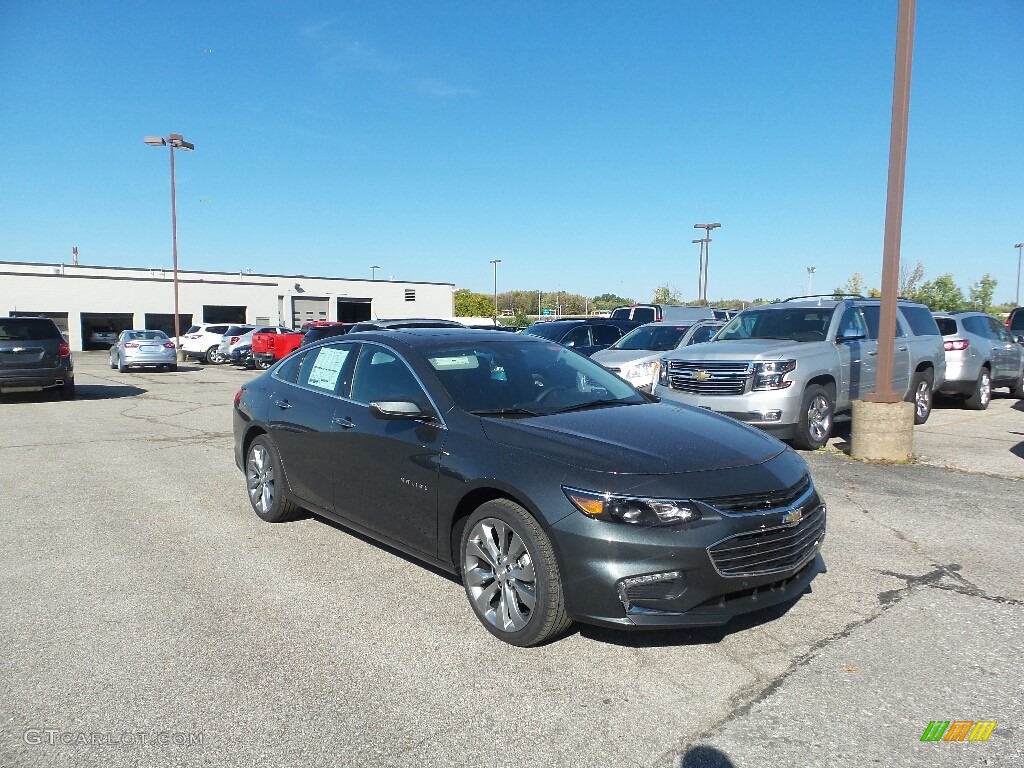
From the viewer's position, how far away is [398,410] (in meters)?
A: 4.38

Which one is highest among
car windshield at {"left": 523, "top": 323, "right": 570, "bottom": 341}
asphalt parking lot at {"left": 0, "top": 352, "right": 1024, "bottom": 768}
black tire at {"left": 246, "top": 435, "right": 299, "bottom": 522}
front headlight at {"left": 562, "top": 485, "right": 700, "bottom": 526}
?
car windshield at {"left": 523, "top": 323, "right": 570, "bottom": 341}

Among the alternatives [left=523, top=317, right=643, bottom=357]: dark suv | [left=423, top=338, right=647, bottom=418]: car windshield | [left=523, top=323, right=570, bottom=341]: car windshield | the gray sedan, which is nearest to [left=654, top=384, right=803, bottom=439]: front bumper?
[left=423, top=338, right=647, bottom=418]: car windshield

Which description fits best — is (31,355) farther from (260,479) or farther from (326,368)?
(326,368)

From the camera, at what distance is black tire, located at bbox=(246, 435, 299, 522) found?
5.88 metres

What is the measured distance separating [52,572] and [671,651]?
12.8ft

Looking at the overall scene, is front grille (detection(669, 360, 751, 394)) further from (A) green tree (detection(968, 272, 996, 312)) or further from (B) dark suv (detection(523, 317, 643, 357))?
(A) green tree (detection(968, 272, 996, 312))

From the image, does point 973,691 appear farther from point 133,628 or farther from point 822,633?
point 133,628

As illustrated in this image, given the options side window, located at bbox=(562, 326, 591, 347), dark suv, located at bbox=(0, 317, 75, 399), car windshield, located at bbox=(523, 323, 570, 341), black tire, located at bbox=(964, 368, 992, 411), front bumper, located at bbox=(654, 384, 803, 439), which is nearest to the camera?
front bumper, located at bbox=(654, 384, 803, 439)

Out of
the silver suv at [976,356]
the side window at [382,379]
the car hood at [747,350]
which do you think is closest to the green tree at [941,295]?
the silver suv at [976,356]

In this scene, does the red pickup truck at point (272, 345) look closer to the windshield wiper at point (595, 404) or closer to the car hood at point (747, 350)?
the car hood at point (747, 350)

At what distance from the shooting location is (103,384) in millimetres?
20500

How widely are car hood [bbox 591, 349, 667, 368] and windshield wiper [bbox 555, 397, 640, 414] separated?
25.5 feet

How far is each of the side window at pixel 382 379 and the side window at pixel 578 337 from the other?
10301 millimetres

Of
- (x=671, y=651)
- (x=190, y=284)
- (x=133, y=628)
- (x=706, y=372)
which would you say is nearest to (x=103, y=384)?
(x=706, y=372)
